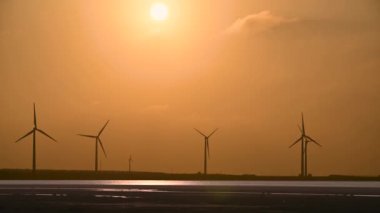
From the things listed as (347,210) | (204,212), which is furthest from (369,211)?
(204,212)

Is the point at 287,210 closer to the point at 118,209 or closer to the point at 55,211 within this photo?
the point at 118,209

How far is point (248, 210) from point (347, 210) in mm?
9977

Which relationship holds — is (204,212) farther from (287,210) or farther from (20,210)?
(20,210)

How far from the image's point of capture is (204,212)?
88125 mm

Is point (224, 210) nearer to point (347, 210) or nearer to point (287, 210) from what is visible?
point (287, 210)

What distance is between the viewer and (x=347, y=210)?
305 ft

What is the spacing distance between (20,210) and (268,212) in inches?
929

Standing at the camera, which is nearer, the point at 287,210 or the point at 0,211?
the point at 0,211

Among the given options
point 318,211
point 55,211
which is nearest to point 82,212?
point 55,211

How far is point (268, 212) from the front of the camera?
3516 inches

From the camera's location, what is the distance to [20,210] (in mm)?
89000

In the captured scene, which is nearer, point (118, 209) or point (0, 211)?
point (0, 211)

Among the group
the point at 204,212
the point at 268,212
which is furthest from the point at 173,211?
the point at 268,212

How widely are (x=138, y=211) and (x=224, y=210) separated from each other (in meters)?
8.79
